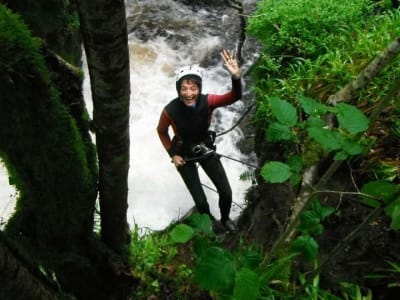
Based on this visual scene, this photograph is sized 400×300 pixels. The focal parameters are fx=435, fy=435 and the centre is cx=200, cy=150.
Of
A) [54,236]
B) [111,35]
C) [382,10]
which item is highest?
[382,10]

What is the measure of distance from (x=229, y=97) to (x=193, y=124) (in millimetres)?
429

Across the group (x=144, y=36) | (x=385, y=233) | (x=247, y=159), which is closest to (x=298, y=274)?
(x=385, y=233)

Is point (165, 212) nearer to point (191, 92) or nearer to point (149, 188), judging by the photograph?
point (149, 188)

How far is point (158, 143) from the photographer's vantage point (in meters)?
7.36

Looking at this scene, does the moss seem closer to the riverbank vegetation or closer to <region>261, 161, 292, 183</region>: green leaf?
the riverbank vegetation

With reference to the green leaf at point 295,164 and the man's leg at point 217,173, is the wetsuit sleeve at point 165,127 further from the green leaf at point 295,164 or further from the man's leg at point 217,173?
the green leaf at point 295,164

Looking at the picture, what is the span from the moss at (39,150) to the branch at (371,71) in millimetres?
1886

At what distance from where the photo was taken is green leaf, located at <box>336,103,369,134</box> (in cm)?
184

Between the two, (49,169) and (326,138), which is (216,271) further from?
(49,169)

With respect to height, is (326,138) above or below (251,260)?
above

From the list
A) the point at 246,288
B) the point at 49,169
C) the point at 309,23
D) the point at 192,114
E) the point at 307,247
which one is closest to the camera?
the point at 246,288

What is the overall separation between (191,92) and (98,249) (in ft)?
5.55

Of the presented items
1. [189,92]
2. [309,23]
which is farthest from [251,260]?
[309,23]

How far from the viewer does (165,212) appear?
22.1 feet
